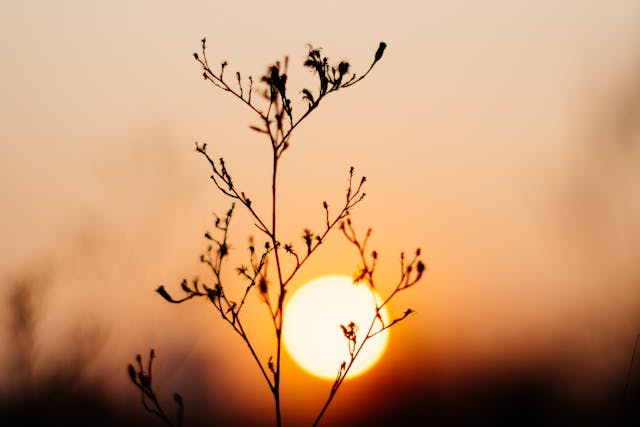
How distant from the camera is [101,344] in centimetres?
949

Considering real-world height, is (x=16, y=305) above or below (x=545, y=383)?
below

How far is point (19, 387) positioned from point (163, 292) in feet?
18.1

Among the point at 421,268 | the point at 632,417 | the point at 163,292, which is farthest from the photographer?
the point at 632,417

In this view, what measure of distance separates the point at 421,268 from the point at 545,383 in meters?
11.7

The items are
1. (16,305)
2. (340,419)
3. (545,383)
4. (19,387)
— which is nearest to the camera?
(19,387)

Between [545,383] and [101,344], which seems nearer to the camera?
[101,344]

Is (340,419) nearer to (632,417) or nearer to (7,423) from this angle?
(7,423)

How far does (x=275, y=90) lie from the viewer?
4.79 metres

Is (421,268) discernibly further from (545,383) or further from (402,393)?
(402,393)

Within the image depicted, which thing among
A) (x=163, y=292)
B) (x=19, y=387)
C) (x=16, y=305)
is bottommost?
(x=163, y=292)

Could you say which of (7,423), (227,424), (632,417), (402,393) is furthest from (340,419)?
(632,417)

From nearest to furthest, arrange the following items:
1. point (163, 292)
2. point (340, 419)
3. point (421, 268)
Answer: point (163, 292), point (421, 268), point (340, 419)

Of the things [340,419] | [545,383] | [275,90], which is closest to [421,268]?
[275,90]

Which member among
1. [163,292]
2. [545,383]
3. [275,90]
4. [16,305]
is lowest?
[163,292]
